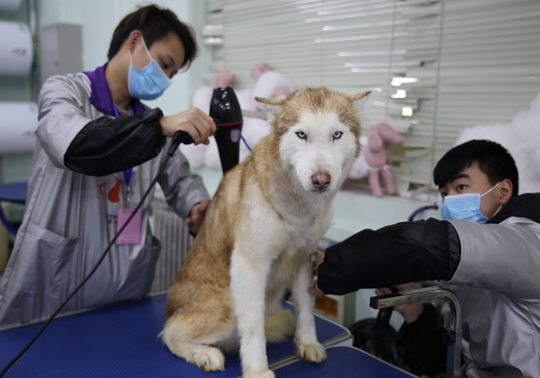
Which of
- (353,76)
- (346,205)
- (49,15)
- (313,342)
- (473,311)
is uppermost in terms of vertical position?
(49,15)

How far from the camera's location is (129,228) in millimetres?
1566

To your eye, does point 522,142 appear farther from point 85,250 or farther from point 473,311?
point 85,250

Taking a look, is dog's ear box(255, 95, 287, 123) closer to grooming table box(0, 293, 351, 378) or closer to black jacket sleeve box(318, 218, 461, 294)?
black jacket sleeve box(318, 218, 461, 294)

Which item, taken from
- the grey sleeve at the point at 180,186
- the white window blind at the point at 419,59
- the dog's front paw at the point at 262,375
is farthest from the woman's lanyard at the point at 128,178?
the white window blind at the point at 419,59

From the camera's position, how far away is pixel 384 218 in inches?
71.9

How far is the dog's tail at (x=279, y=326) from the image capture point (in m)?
1.34

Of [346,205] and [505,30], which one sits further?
[346,205]

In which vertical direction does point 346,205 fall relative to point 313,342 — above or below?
above

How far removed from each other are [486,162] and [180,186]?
1119 mm

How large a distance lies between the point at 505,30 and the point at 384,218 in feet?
2.80

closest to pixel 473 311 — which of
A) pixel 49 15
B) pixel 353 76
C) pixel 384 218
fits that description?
pixel 384 218

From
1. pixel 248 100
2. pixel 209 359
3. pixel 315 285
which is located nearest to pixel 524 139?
pixel 315 285

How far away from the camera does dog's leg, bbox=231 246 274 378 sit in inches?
42.9

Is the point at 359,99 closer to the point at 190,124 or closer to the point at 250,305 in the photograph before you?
the point at 190,124
